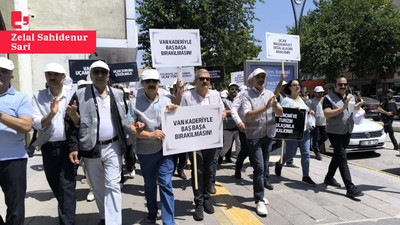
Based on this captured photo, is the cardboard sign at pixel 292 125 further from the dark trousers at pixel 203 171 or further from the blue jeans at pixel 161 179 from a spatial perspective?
the blue jeans at pixel 161 179

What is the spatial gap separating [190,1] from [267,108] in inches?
510

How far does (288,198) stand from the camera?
16.5 ft

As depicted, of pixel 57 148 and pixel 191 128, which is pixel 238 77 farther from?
pixel 57 148

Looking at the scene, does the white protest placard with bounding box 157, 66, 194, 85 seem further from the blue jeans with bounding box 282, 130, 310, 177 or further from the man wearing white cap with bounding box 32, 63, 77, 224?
the man wearing white cap with bounding box 32, 63, 77, 224

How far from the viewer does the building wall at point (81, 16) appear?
43.5 feet

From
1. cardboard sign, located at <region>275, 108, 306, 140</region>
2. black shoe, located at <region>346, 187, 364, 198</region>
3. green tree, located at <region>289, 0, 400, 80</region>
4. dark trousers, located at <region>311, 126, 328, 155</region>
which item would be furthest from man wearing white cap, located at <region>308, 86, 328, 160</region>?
green tree, located at <region>289, 0, 400, 80</region>

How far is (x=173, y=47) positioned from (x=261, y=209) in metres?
2.87

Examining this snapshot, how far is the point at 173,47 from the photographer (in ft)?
16.9

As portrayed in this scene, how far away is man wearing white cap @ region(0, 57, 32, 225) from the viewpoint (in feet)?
9.89

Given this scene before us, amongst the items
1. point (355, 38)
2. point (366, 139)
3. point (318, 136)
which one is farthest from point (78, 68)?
point (355, 38)

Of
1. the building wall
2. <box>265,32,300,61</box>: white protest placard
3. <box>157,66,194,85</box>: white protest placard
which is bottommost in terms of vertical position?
<box>157,66,194,85</box>: white protest placard

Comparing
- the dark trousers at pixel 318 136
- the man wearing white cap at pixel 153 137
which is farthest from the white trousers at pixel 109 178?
the dark trousers at pixel 318 136

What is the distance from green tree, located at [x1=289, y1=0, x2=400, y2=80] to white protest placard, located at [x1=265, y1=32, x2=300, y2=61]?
2233 centimetres

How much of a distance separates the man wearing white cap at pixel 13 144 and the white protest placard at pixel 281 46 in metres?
5.21
